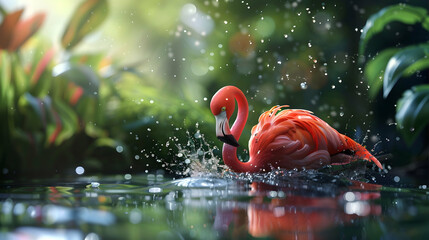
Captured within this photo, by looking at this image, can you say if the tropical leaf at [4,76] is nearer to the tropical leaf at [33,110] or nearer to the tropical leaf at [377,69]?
the tropical leaf at [33,110]

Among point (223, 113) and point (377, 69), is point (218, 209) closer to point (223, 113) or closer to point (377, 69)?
point (223, 113)

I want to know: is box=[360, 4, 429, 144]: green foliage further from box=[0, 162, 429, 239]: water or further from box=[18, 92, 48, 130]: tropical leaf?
box=[18, 92, 48, 130]: tropical leaf

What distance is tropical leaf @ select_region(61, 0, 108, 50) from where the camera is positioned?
318cm

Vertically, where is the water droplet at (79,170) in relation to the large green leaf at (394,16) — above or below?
below

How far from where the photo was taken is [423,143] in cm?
341

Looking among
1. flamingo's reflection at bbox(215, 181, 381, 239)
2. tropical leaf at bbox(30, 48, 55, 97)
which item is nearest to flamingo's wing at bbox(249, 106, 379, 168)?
flamingo's reflection at bbox(215, 181, 381, 239)

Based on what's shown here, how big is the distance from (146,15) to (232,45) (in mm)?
751

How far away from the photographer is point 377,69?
328 centimetres

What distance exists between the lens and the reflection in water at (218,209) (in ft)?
3.27

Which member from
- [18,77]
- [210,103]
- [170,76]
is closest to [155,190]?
[210,103]

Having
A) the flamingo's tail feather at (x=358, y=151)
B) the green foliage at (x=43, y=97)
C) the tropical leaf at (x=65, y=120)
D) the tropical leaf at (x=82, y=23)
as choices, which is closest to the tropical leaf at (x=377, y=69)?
the flamingo's tail feather at (x=358, y=151)

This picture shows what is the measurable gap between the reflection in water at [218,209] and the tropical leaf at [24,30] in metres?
1.37

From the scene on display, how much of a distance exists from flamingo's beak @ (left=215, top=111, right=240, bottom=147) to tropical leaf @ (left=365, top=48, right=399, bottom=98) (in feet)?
5.59

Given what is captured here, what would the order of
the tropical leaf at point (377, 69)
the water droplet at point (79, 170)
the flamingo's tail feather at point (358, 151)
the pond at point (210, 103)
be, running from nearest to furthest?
1. the pond at point (210, 103)
2. the flamingo's tail feather at point (358, 151)
3. the water droplet at point (79, 170)
4. the tropical leaf at point (377, 69)
